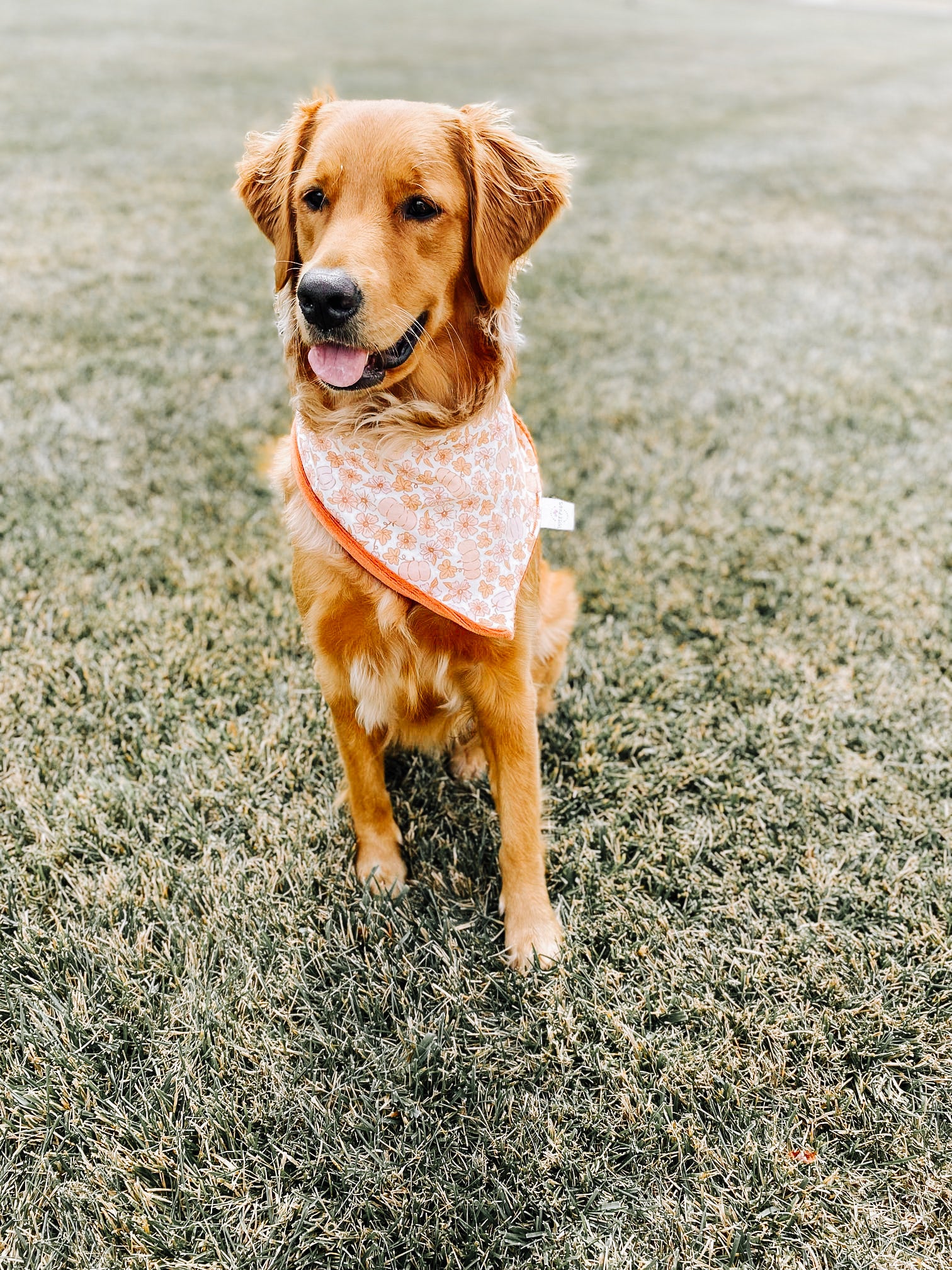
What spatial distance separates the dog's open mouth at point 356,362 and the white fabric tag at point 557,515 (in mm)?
785

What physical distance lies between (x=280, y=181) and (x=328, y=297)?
649 millimetres

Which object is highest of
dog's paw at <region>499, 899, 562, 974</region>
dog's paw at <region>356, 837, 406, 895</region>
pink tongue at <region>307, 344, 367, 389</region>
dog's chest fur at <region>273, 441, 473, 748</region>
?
pink tongue at <region>307, 344, 367, 389</region>

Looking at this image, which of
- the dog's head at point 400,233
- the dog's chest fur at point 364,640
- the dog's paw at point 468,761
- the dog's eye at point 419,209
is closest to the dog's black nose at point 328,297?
the dog's head at point 400,233

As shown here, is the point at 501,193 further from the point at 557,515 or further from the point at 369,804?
the point at 369,804

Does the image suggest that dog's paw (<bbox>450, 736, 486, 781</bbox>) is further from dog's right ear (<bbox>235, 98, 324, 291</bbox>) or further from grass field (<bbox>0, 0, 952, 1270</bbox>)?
dog's right ear (<bbox>235, 98, 324, 291</bbox>)

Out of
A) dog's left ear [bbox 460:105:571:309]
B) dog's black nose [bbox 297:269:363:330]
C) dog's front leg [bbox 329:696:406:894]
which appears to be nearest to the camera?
dog's black nose [bbox 297:269:363:330]

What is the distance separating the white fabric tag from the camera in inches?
103

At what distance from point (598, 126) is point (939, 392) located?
950cm

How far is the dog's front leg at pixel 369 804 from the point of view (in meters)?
2.36

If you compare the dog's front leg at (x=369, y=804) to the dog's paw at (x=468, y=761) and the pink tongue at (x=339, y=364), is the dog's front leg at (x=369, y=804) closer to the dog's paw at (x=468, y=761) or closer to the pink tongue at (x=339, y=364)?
the dog's paw at (x=468, y=761)

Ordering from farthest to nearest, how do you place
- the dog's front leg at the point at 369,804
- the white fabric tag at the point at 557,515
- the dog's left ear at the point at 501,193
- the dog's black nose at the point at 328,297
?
the white fabric tag at the point at 557,515 → the dog's front leg at the point at 369,804 → the dog's left ear at the point at 501,193 → the dog's black nose at the point at 328,297

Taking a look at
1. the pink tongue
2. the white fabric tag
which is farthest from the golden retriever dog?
the white fabric tag

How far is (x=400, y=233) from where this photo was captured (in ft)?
6.42

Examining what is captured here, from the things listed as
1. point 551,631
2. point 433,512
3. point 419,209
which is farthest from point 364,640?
point 419,209
